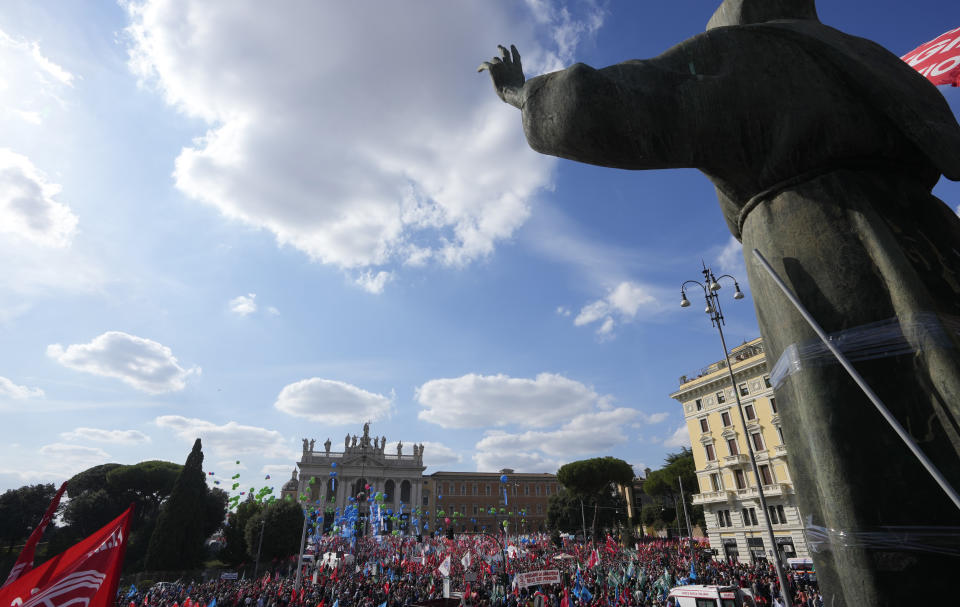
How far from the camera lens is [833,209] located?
207 centimetres

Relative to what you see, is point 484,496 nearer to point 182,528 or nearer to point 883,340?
point 182,528

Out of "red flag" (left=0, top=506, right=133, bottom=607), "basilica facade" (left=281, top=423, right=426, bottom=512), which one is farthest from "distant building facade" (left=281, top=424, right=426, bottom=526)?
"red flag" (left=0, top=506, right=133, bottom=607)

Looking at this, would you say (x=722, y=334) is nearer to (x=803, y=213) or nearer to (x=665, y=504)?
(x=803, y=213)

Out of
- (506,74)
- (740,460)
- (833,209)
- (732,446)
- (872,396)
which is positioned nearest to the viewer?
(872,396)

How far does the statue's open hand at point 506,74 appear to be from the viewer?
107 inches

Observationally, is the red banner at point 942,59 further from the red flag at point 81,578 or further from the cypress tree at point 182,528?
the cypress tree at point 182,528

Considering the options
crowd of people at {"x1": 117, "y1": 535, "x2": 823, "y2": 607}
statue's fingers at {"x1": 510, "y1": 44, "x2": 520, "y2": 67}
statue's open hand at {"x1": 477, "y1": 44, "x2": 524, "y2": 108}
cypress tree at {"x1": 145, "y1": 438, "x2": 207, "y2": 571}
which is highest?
statue's fingers at {"x1": 510, "y1": 44, "x2": 520, "y2": 67}

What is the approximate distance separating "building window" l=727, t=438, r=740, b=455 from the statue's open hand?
1495 inches

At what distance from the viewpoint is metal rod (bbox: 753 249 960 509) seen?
147 centimetres

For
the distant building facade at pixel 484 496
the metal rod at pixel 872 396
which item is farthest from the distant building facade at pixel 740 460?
the distant building facade at pixel 484 496

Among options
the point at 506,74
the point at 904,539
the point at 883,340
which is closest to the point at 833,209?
the point at 883,340

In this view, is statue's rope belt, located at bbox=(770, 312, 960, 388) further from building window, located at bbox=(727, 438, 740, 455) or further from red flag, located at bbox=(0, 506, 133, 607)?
building window, located at bbox=(727, 438, 740, 455)

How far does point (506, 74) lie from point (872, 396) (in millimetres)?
2412

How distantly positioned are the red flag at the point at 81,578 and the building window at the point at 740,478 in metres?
36.9
